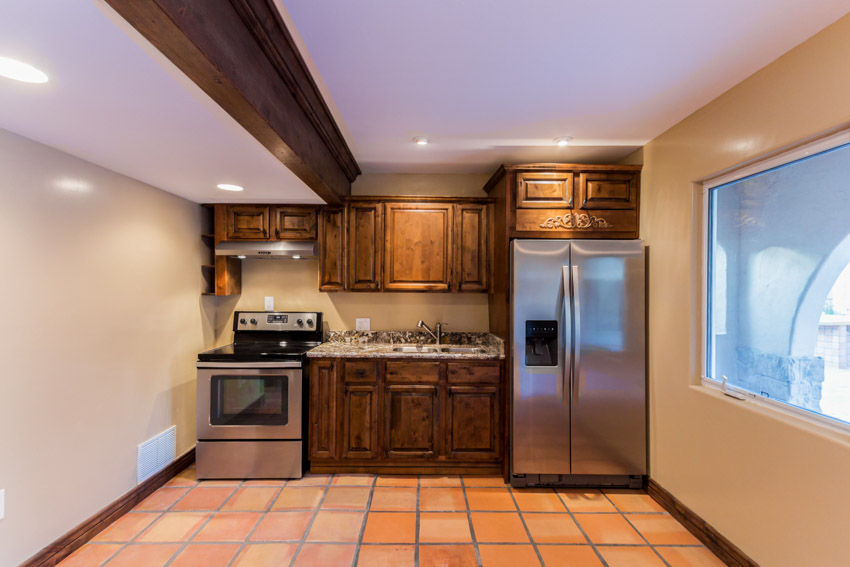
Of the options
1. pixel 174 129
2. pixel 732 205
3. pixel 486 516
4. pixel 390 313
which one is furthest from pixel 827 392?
pixel 174 129

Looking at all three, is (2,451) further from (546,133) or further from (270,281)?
(546,133)

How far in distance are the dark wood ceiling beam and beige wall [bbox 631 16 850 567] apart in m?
2.19

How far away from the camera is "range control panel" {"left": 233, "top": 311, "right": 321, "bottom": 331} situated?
3.61m

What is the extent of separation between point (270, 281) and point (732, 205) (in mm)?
3519

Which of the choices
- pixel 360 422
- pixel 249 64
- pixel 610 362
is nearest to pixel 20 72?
pixel 249 64

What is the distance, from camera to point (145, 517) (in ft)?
8.25

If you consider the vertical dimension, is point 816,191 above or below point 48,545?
above

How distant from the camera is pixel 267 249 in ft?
11.0

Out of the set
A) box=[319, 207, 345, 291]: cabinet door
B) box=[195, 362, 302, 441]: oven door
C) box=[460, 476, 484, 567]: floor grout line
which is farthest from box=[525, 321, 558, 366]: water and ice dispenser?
box=[195, 362, 302, 441]: oven door

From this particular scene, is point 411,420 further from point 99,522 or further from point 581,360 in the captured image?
point 99,522

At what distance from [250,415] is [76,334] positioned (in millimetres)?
1232

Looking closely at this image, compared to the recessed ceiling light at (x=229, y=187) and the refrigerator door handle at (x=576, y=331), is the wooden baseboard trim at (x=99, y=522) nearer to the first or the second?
the recessed ceiling light at (x=229, y=187)

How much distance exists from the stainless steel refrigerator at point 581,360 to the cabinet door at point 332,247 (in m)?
1.49

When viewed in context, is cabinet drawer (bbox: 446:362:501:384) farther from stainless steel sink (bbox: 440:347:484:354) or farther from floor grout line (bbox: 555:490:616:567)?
floor grout line (bbox: 555:490:616:567)
